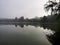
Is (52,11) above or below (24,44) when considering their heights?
A: above

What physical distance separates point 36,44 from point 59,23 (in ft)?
17.4

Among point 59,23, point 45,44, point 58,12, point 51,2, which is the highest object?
point 51,2

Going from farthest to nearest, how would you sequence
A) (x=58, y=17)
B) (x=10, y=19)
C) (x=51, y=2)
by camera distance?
(x=10, y=19), (x=51, y=2), (x=58, y=17)

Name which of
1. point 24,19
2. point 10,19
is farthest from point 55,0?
point 10,19

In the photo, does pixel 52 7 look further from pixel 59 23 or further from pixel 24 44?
pixel 24 44

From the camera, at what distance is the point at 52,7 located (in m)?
13.7

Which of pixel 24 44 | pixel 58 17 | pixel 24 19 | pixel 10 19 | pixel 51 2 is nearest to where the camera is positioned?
pixel 24 44

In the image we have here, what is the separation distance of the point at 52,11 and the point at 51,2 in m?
1.00

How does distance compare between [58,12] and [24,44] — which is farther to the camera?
[58,12]

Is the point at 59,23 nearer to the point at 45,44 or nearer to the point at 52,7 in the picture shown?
the point at 52,7

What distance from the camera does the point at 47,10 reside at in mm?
14422

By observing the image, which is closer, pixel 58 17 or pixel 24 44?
pixel 24 44

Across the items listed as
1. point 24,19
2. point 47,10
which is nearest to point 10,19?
point 24,19

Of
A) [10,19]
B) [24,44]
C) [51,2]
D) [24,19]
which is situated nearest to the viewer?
[24,44]
